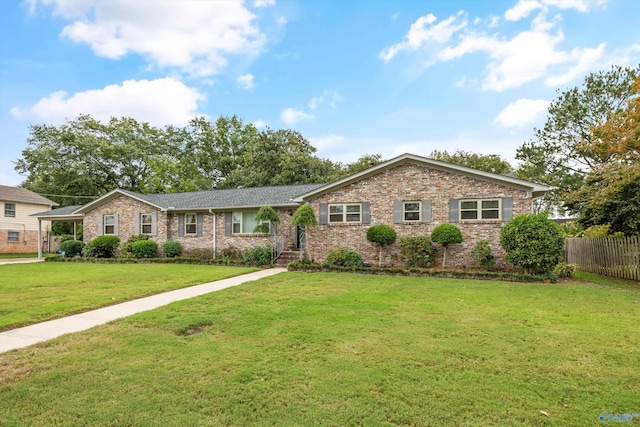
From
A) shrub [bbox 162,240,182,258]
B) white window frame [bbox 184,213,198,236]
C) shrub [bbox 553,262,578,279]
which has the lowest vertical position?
shrub [bbox 553,262,578,279]

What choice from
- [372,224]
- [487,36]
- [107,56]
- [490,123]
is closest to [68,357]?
[372,224]

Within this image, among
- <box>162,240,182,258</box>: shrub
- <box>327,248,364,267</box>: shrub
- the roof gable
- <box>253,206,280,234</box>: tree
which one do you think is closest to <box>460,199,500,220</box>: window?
the roof gable

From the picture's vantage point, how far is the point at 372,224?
15.6 metres

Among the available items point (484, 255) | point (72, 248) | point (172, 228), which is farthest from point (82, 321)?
point (72, 248)

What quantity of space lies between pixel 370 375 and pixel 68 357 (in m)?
3.79

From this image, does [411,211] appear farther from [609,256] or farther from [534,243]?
[609,256]

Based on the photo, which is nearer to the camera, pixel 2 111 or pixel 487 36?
pixel 487 36

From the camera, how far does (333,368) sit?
4.00 metres

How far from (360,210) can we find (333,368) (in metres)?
12.1

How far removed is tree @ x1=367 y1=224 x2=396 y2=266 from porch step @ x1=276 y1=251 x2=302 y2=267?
3.81 meters

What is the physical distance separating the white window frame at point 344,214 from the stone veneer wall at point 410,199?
19 cm

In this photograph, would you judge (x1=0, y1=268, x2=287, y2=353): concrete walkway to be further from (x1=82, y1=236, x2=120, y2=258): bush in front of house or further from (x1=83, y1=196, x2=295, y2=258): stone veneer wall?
(x1=82, y1=236, x2=120, y2=258): bush in front of house

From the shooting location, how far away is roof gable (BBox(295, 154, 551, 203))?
528 inches

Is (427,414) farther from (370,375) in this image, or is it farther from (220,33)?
(220,33)
